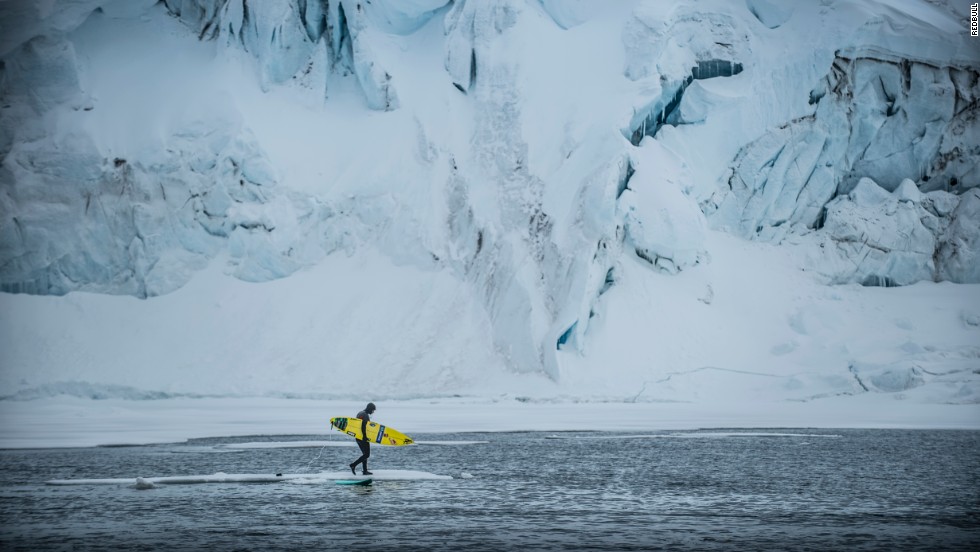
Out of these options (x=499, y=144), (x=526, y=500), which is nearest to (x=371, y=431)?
(x=526, y=500)

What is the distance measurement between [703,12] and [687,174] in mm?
10937

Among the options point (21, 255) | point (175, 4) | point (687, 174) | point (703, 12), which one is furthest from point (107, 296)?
point (703, 12)

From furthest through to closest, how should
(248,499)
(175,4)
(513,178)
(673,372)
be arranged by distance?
(175,4) < (513,178) < (673,372) < (248,499)

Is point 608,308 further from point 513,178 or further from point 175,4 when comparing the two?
point 175,4

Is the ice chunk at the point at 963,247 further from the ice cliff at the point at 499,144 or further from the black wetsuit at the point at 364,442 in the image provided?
the black wetsuit at the point at 364,442

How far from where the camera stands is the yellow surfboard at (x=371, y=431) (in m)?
24.0

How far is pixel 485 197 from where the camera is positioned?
5834 centimetres

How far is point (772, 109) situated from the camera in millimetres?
60906

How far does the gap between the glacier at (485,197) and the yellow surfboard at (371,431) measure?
25.4 m

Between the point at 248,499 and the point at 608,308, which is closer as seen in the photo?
the point at 248,499

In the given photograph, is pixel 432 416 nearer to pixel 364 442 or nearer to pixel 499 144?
pixel 499 144

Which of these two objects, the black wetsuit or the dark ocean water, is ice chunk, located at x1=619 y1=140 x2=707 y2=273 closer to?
the dark ocean water

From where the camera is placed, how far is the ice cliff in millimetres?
58875

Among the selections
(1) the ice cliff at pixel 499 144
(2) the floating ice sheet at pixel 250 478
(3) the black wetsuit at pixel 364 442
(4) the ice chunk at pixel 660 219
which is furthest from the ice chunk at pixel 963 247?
(3) the black wetsuit at pixel 364 442
